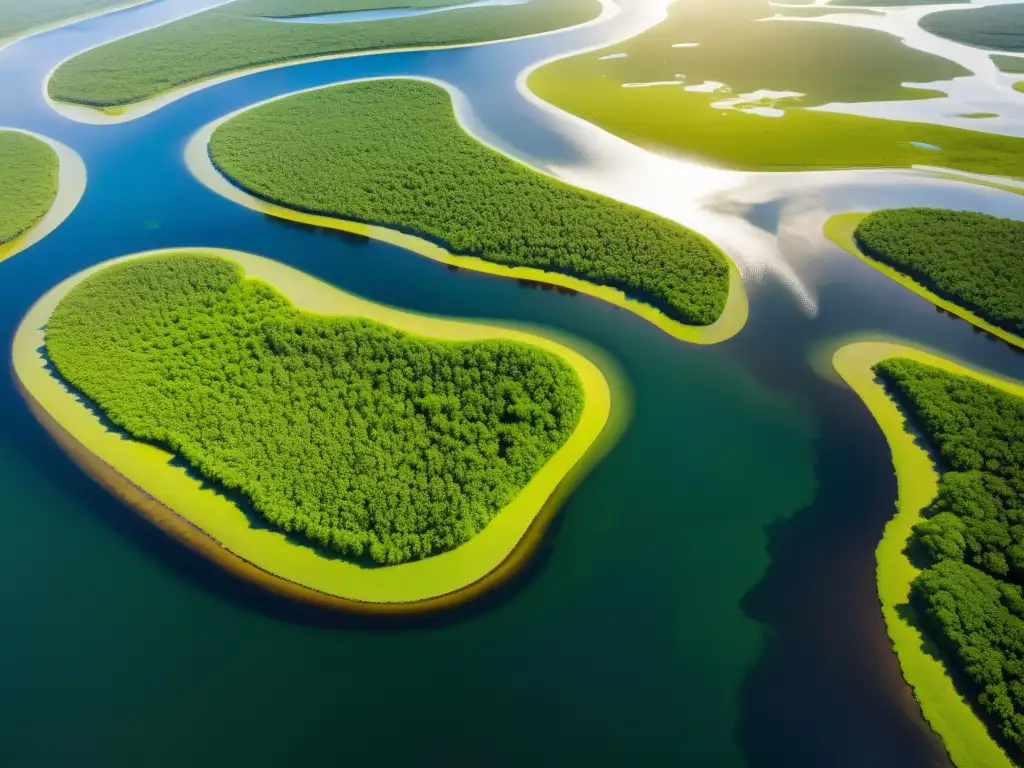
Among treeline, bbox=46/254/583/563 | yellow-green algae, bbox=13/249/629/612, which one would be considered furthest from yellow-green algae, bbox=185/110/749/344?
treeline, bbox=46/254/583/563

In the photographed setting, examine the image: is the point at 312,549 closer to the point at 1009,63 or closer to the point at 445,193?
the point at 445,193

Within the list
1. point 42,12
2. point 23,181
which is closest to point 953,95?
point 23,181

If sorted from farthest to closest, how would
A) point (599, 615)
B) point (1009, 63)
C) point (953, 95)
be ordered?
1. point (1009, 63)
2. point (953, 95)
3. point (599, 615)

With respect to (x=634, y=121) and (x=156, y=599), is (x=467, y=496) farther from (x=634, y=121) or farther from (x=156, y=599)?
(x=634, y=121)

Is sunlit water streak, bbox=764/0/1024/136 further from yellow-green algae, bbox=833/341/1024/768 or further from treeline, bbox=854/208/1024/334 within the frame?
yellow-green algae, bbox=833/341/1024/768

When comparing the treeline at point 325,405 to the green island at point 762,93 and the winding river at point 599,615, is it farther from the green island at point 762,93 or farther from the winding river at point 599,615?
the green island at point 762,93

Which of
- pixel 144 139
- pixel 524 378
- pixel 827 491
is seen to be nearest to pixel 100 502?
pixel 524 378
